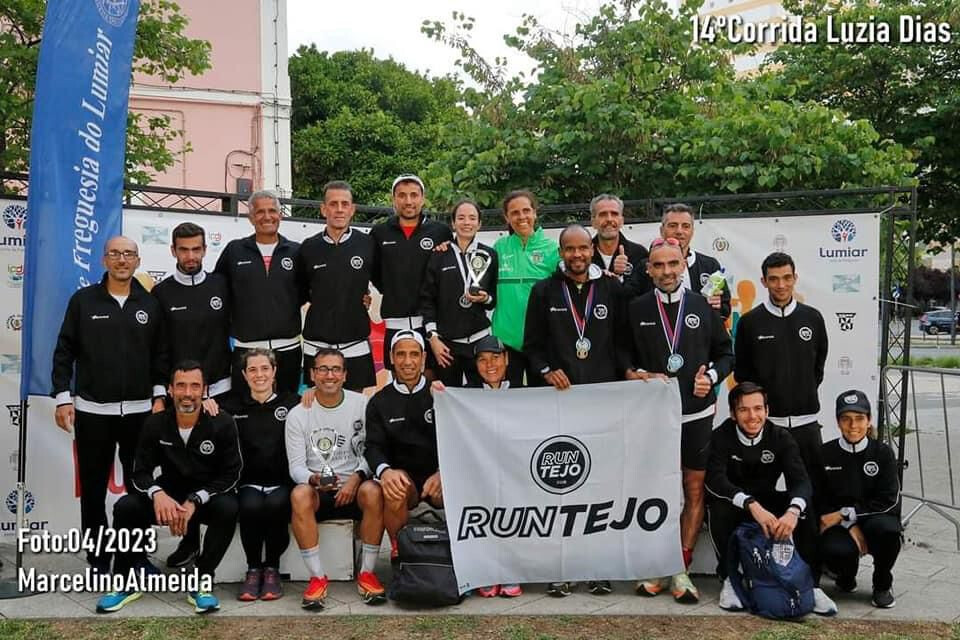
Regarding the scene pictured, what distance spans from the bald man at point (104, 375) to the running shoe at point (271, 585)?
40.5 inches

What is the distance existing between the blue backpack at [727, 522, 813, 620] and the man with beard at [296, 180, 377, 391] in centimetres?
268

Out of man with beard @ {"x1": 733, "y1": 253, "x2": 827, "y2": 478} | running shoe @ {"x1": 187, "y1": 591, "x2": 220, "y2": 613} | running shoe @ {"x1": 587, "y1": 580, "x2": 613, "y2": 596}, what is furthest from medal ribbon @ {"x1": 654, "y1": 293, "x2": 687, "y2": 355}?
running shoe @ {"x1": 187, "y1": 591, "x2": 220, "y2": 613}

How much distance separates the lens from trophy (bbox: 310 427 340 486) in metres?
5.71

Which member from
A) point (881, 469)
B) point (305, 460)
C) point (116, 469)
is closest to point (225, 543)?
point (305, 460)

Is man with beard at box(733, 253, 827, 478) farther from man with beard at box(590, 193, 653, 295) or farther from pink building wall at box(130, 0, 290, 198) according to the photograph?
pink building wall at box(130, 0, 290, 198)

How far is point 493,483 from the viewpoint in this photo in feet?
18.3

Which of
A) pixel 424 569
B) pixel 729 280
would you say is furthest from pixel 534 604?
pixel 729 280

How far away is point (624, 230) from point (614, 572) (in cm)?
324

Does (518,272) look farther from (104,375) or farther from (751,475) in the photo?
(104,375)

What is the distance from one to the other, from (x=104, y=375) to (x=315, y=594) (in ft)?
6.09

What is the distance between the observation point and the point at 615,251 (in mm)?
6273

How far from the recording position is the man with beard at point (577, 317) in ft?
18.7

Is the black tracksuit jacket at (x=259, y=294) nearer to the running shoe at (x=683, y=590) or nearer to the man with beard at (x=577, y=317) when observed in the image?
the man with beard at (x=577, y=317)

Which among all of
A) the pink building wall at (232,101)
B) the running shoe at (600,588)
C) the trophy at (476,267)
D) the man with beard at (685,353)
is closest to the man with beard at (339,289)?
the trophy at (476,267)
